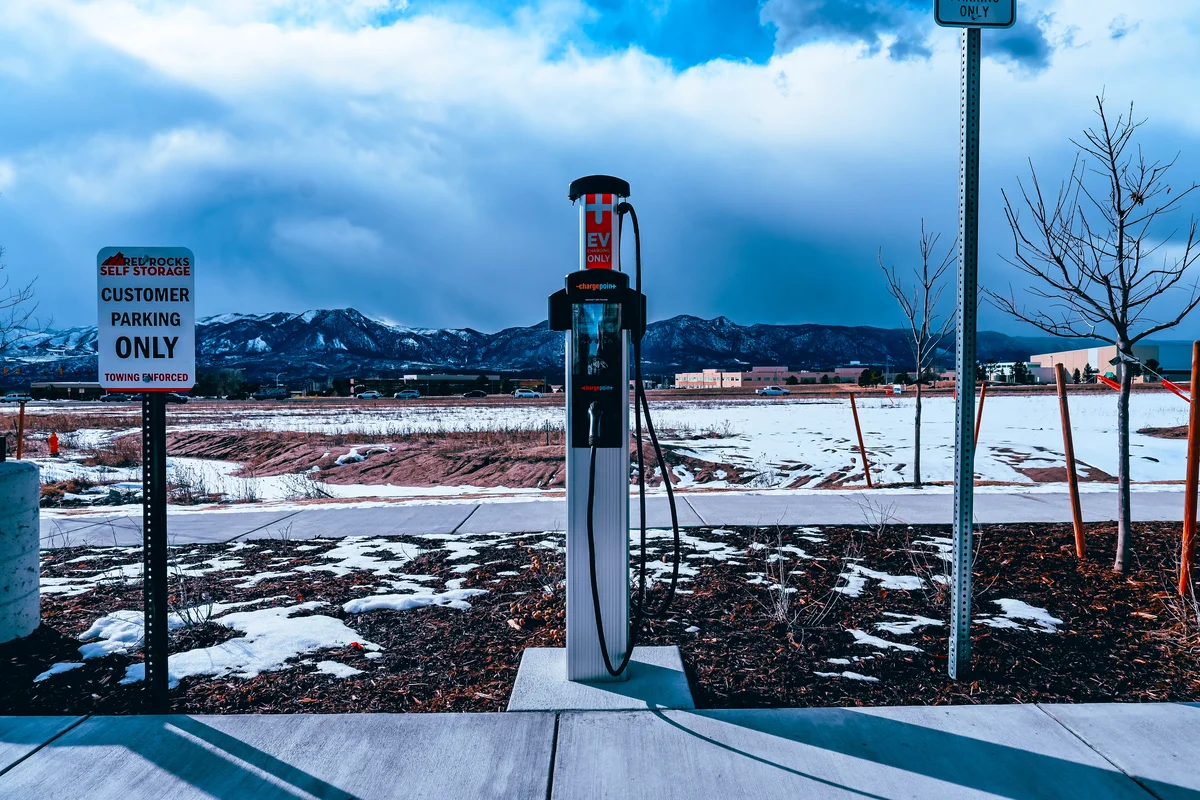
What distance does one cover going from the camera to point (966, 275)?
3631mm

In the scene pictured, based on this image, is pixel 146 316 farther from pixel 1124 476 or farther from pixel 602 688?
pixel 1124 476

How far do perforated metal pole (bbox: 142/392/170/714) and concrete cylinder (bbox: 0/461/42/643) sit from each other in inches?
47.5

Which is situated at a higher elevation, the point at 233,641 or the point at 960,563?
the point at 960,563

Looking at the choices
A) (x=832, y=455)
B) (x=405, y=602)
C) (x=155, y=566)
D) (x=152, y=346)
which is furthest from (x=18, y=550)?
(x=832, y=455)

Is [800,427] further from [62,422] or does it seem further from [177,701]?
[62,422]

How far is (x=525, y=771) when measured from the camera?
9.55 feet

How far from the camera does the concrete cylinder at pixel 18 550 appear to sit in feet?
13.9

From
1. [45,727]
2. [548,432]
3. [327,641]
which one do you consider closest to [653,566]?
[327,641]

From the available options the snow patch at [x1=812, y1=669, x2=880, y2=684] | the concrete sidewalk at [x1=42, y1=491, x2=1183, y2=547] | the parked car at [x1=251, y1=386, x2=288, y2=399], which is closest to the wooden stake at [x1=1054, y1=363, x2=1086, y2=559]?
the concrete sidewalk at [x1=42, y1=491, x2=1183, y2=547]

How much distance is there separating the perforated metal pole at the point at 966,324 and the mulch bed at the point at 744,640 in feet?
1.46

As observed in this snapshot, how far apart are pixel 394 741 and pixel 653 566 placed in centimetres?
313

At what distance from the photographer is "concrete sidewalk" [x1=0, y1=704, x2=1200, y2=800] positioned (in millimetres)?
2789

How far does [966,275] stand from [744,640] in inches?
93.3

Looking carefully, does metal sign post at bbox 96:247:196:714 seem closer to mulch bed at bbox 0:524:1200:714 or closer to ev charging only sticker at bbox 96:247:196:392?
ev charging only sticker at bbox 96:247:196:392
